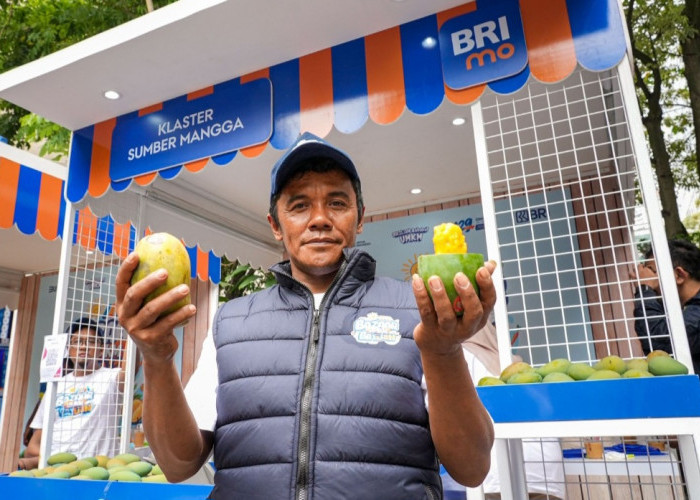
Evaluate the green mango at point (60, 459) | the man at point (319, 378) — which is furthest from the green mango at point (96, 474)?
the man at point (319, 378)

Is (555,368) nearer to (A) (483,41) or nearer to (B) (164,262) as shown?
(B) (164,262)

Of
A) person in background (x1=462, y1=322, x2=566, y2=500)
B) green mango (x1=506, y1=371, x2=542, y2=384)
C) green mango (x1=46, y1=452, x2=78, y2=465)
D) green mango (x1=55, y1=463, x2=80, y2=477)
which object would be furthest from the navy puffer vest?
green mango (x1=46, y1=452, x2=78, y2=465)

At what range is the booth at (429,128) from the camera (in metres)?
2.10

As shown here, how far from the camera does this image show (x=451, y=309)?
0.92 m

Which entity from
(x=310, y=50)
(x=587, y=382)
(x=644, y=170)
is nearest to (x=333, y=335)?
(x=587, y=382)

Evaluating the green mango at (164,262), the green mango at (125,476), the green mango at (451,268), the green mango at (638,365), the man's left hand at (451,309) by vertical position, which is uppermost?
the green mango at (164,262)

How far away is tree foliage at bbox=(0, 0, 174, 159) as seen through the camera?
732 cm

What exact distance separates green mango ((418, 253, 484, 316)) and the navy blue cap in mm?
550

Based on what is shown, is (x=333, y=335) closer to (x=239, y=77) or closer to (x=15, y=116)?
(x=239, y=77)

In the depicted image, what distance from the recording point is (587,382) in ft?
6.09

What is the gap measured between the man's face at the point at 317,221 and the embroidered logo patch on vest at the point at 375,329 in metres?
0.20

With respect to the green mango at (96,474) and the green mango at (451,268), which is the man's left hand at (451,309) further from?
the green mango at (96,474)

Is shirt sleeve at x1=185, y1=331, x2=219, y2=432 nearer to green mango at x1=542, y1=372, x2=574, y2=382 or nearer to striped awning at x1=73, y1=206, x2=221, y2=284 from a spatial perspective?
green mango at x1=542, y1=372, x2=574, y2=382

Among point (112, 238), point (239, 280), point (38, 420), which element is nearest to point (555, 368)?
point (112, 238)
